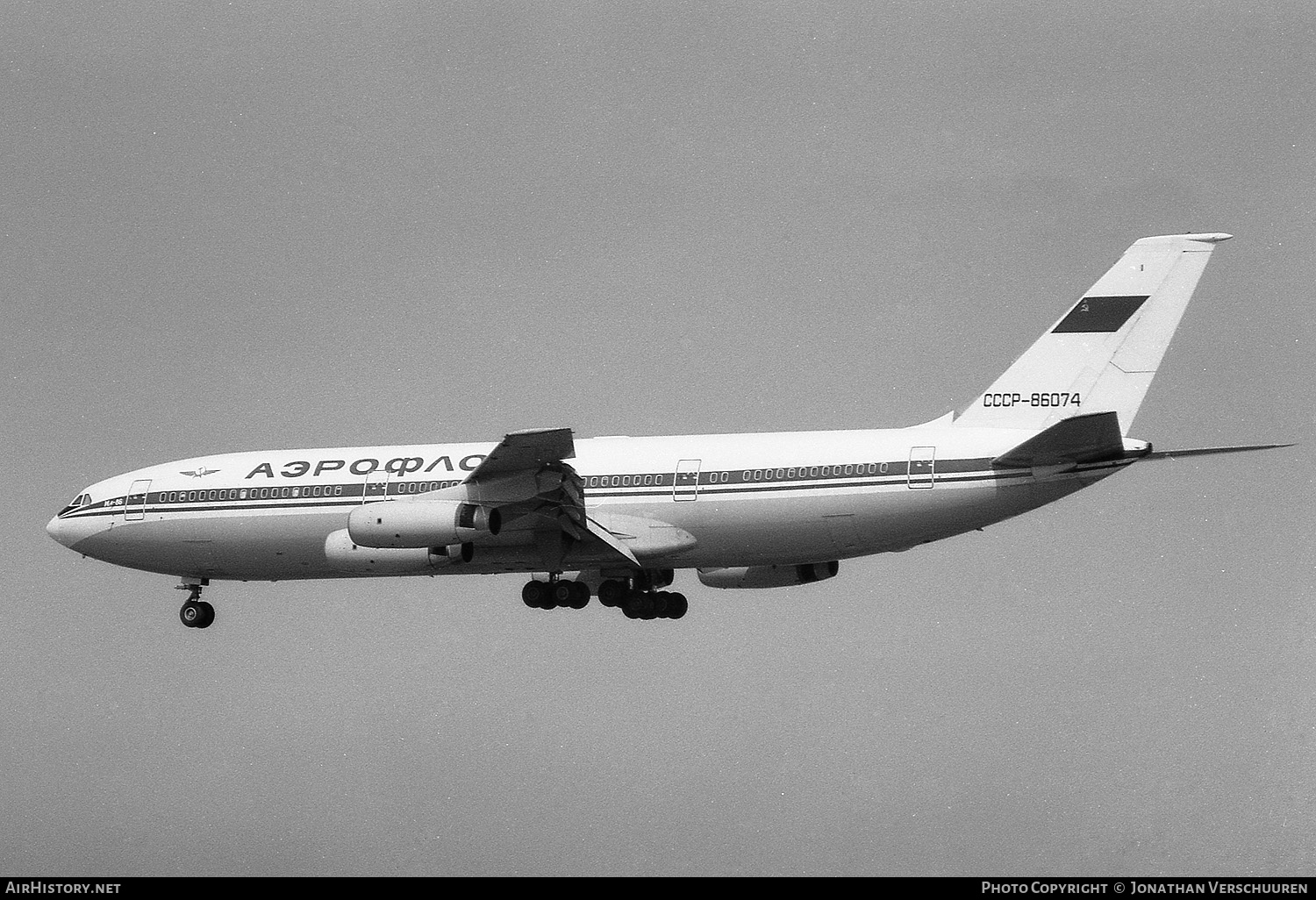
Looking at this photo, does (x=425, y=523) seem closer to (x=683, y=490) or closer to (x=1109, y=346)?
(x=683, y=490)

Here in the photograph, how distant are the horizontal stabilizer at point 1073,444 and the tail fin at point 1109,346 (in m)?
1.85

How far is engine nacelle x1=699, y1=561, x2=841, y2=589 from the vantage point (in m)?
43.2

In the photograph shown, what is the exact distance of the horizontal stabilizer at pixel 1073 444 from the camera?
34250 millimetres

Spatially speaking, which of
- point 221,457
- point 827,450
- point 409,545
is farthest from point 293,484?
point 827,450

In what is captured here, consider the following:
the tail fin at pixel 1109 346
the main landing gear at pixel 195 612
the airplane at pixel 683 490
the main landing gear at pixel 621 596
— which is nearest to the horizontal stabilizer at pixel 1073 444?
the airplane at pixel 683 490

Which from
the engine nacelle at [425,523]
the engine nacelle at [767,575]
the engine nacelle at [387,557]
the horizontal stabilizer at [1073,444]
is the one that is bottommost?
the horizontal stabilizer at [1073,444]

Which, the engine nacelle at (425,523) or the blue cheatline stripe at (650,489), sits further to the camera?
the engine nacelle at (425,523)

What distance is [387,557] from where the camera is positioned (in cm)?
4134

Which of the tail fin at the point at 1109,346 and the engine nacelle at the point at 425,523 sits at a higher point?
the tail fin at the point at 1109,346

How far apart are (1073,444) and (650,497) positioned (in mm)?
8843

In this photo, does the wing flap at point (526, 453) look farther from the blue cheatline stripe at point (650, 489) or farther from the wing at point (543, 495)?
the blue cheatline stripe at point (650, 489)

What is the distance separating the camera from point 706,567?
135 feet

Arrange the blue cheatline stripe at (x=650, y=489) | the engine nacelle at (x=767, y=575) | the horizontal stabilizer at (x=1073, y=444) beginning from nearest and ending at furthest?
1. the horizontal stabilizer at (x=1073, y=444)
2. the blue cheatline stripe at (x=650, y=489)
3. the engine nacelle at (x=767, y=575)
